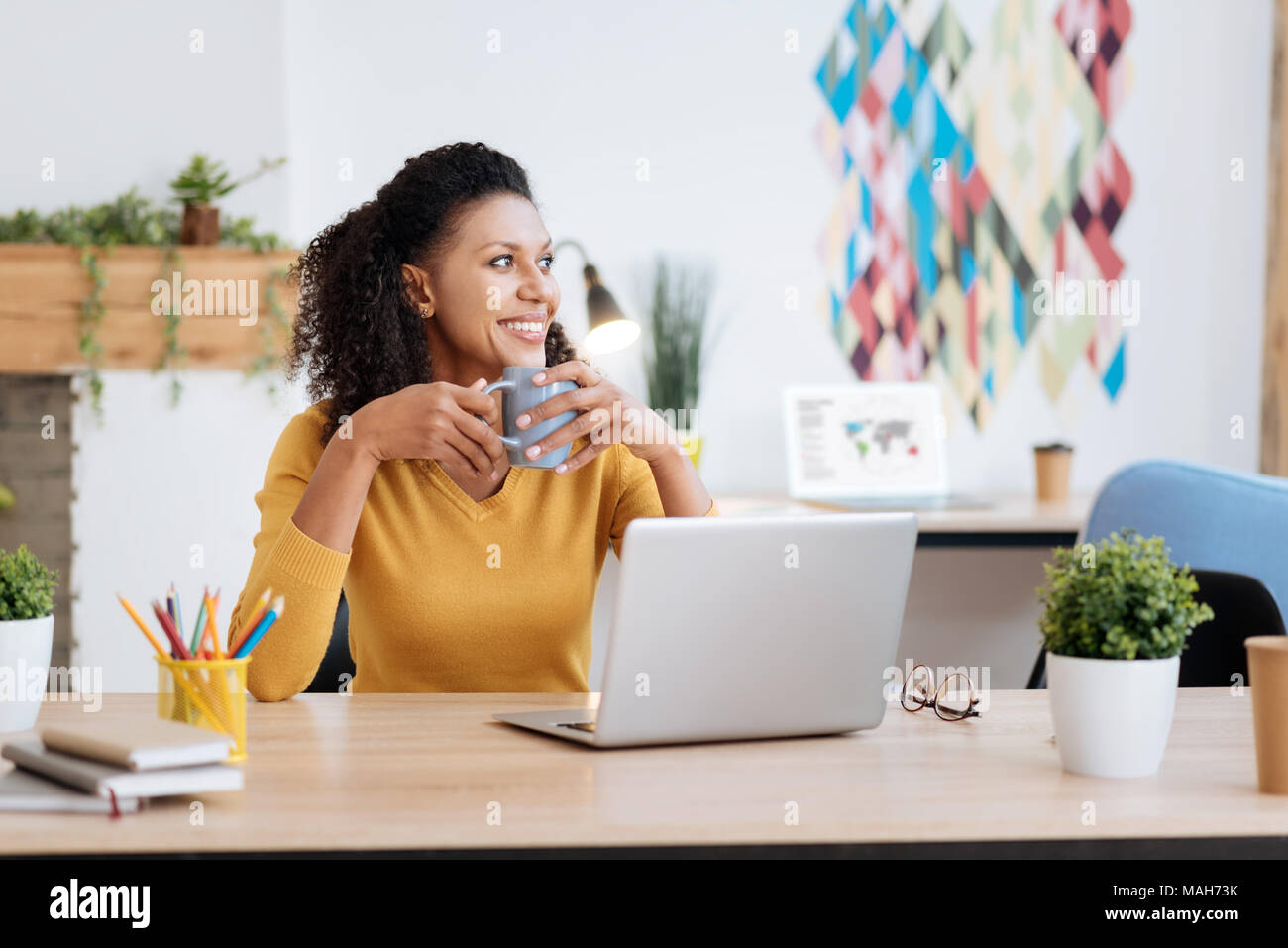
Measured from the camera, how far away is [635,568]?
45.1 inches

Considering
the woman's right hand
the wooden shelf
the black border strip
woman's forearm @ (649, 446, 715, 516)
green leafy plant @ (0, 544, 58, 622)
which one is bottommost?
the black border strip

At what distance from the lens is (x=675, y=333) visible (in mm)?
3422

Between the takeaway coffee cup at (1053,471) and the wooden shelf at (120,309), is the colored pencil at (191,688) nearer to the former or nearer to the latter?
the wooden shelf at (120,309)

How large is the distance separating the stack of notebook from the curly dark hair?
0.86 m

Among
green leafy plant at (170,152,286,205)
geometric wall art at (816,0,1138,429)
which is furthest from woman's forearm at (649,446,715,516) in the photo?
green leafy plant at (170,152,286,205)

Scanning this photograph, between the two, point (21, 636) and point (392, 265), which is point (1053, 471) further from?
point (21, 636)

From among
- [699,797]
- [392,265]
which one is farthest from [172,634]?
[392,265]

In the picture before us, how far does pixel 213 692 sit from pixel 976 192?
283 cm

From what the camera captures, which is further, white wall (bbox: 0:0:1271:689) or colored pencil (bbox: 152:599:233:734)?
white wall (bbox: 0:0:1271:689)

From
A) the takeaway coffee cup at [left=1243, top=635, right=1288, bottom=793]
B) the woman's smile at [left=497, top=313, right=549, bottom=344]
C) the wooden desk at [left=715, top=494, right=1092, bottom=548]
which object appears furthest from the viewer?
the wooden desk at [left=715, top=494, right=1092, bottom=548]

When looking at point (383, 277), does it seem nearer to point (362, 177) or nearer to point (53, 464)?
point (362, 177)

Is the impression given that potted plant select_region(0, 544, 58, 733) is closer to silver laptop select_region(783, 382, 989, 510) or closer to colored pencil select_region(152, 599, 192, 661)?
colored pencil select_region(152, 599, 192, 661)

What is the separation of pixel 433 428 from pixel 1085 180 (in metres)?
2.56

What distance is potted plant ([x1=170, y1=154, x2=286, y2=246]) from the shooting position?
3289mm
